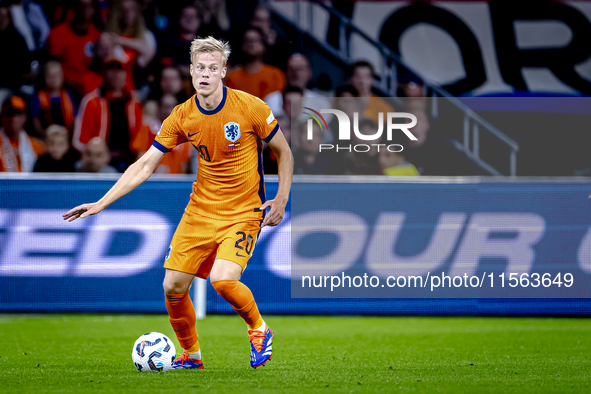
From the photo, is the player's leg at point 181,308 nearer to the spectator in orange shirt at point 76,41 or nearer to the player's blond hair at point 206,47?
the player's blond hair at point 206,47

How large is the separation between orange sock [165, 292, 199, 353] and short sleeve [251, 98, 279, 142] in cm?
116

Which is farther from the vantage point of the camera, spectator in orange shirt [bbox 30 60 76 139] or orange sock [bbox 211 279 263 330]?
spectator in orange shirt [bbox 30 60 76 139]

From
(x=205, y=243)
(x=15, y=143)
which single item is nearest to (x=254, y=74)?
(x=15, y=143)

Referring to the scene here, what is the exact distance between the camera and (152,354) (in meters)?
4.64

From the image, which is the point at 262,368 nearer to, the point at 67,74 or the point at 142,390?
the point at 142,390

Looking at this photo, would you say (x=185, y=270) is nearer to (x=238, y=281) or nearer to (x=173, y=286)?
(x=173, y=286)

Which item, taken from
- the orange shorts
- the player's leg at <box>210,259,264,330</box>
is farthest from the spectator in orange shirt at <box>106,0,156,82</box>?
the player's leg at <box>210,259,264,330</box>

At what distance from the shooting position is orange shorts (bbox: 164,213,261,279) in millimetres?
4680

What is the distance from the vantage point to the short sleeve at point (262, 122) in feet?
15.6

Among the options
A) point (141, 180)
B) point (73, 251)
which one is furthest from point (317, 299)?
point (141, 180)

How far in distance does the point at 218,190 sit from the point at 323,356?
5.29ft

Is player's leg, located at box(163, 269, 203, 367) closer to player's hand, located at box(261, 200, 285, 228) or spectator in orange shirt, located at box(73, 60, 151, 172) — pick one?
player's hand, located at box(261, 200, 285, 228)

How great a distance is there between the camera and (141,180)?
4.74 m

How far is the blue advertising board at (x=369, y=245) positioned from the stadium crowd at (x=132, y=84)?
45 cm
